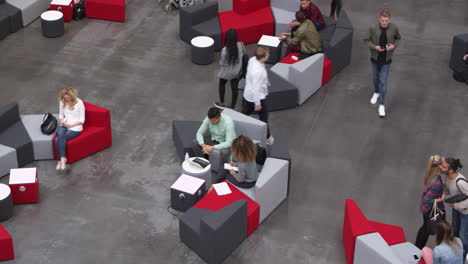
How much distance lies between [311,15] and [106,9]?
4.05m

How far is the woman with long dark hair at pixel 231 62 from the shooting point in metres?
10.8

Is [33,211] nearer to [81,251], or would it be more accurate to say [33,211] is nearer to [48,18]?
[81,251]

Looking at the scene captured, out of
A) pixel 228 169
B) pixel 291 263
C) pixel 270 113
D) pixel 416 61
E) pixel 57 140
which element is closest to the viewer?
pixel 291 263

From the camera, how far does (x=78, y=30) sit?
14.2 metres

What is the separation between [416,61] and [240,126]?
447 cm

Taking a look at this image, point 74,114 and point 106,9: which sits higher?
point 106,9

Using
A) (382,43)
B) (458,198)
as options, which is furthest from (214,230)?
(382,43)

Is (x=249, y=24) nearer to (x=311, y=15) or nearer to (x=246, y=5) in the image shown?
(x=246, y=5)

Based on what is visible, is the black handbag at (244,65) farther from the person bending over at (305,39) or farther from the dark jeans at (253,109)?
the person bending over at (305,39)

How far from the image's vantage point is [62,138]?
33.8 feet

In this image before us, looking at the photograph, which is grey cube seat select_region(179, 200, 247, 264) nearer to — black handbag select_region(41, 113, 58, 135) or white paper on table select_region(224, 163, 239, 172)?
white paper on table select_region(224, 163, 239, 172)

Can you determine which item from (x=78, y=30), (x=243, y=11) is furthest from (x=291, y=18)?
(x=78, y=30)

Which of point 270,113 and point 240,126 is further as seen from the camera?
point 270,113

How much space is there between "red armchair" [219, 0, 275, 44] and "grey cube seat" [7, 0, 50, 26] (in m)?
3.59
